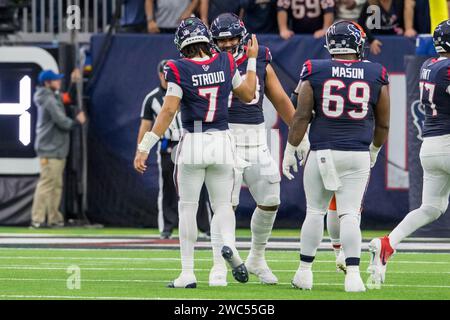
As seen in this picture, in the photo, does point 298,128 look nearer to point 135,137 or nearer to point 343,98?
point 343,98

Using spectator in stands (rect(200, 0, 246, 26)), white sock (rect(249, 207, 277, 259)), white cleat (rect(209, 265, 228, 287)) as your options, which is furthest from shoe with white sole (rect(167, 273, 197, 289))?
spectator in stands (rect(200, 0, 246, 26))

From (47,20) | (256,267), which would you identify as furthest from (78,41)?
(256,267)

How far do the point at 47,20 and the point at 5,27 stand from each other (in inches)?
43.2

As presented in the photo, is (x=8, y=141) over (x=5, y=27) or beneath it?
beneath

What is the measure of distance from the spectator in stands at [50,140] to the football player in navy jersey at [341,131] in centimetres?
858

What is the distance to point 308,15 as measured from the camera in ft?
58.0

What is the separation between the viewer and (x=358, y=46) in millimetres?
9383

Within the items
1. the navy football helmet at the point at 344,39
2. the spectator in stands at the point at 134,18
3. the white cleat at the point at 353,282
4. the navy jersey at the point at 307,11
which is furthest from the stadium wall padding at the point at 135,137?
the white cleat at the point at 353,282

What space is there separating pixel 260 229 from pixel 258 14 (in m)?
7.99

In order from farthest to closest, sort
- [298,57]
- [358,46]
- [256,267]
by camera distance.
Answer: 1. [298,57]
2. [256,267]
3. [358,46]

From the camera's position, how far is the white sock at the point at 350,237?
30.1 feet

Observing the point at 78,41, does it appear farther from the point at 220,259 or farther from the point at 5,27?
the point at 220,259

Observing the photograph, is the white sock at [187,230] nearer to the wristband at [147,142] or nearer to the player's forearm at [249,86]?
the wristband at [147,142]

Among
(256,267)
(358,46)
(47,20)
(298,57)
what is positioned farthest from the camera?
(47,20)
